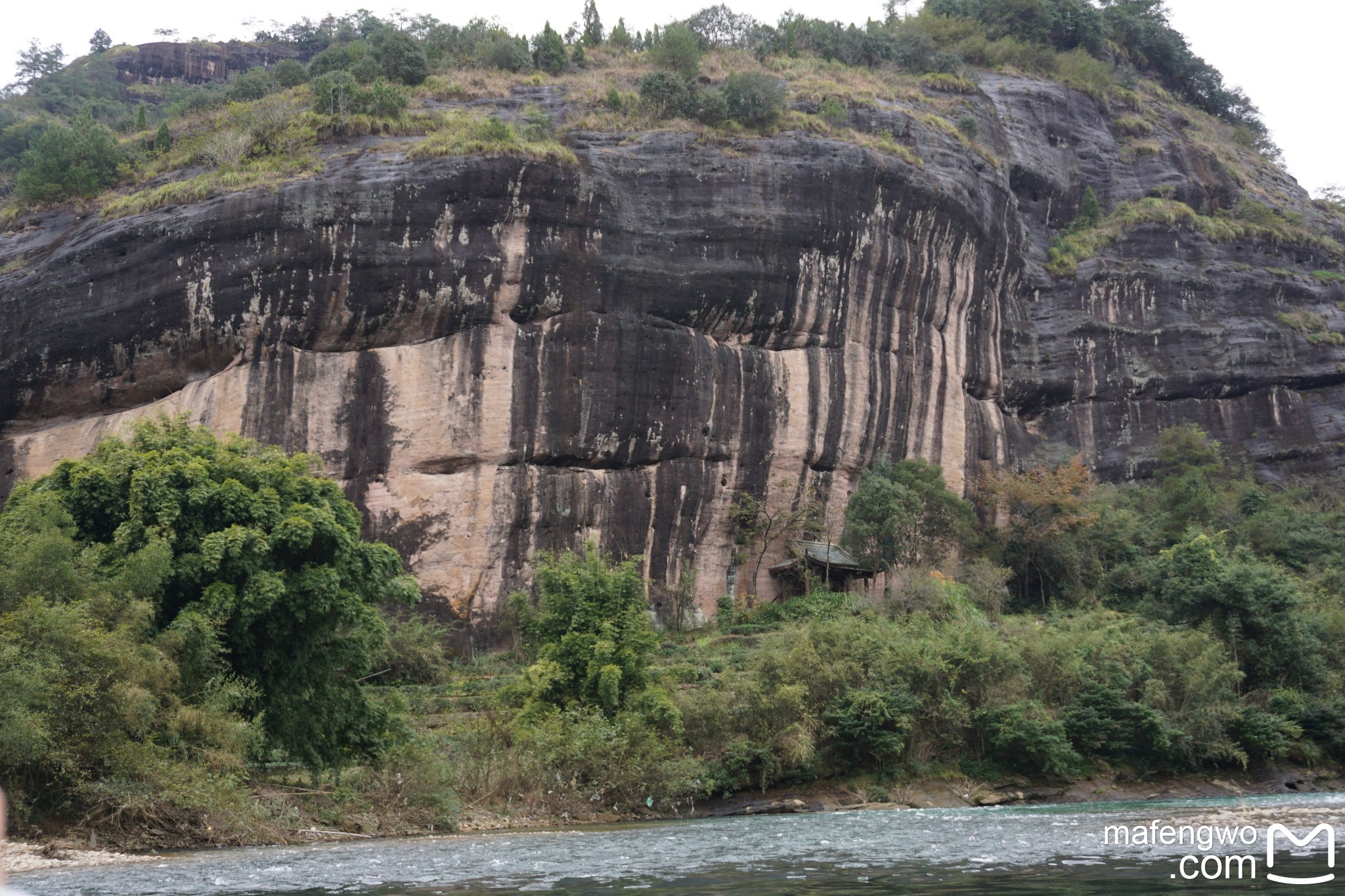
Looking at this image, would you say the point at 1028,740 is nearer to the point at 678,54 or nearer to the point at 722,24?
the point at 678,54

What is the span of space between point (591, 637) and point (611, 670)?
118 centimetres

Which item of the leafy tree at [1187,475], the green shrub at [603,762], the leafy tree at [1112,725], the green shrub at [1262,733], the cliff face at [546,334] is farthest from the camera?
the leafy tree at [1187,475]

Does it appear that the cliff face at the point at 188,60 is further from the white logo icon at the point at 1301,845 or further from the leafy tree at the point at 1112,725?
the white logo icon at the point at 1301,845

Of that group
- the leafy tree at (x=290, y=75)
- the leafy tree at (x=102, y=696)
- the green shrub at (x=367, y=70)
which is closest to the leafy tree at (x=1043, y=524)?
the green shrub at (x=367, y=70)

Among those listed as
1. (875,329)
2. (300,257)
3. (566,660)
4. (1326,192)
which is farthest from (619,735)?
(1326,192)

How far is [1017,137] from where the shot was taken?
5494 cm

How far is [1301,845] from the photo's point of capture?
15.7 metres

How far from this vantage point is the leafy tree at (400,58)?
145 ft

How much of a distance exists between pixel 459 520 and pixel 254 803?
59.2 feet

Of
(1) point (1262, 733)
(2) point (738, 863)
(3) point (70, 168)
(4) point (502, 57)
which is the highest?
(4) point (502, 57)

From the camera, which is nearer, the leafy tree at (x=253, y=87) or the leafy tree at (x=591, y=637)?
the leafy tree at (x=591, y=637)

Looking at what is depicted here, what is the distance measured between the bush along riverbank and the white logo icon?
11.0 metres

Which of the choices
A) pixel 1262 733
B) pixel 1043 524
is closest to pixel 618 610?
pixel 1262 733

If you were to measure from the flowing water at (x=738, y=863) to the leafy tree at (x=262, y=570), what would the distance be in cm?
293
